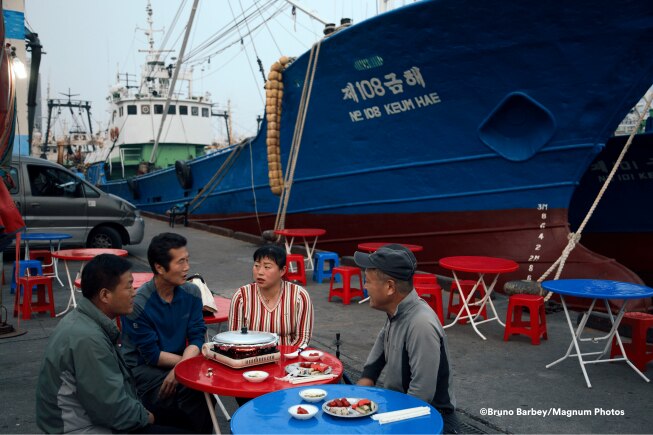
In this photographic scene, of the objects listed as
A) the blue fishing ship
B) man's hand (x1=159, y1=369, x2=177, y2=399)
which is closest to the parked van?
the blue fishing ship

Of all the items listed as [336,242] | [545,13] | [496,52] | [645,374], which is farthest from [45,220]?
[645,374]

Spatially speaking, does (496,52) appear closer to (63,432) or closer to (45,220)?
(63,432)

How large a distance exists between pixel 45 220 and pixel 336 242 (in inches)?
198

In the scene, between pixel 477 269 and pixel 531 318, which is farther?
pixel 477 269

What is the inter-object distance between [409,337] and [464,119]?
6.20 metres

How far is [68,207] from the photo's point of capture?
10.2 meters

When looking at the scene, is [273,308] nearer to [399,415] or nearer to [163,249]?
[163,249]

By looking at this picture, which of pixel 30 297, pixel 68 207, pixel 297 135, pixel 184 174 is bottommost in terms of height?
pixel 30 297

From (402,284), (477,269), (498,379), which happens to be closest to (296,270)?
(477,269)

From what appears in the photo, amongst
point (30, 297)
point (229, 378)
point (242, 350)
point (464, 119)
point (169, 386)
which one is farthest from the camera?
point (464, 119)

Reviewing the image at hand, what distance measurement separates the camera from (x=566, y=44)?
7.33m

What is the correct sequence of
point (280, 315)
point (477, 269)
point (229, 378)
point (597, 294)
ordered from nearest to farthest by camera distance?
point (229, 378), point (280, 315), point (597, 294), point (477, 269)

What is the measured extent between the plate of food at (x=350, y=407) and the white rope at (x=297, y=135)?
8099mm

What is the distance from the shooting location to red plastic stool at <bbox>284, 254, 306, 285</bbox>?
860 centimetres
